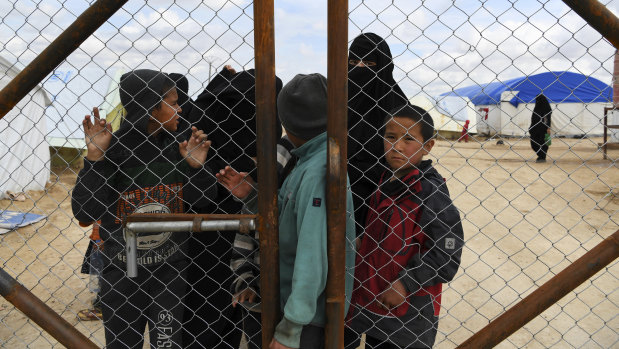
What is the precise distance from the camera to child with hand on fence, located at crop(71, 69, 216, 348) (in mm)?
1955

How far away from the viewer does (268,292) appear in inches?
59.1

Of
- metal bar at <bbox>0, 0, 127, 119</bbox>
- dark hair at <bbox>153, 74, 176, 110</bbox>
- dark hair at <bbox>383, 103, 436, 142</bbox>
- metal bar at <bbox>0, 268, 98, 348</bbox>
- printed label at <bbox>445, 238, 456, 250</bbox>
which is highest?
metal bar at <bbox>0, 0, 127, 119</bbox>

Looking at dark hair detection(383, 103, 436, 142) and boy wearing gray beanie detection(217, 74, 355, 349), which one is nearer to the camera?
boy wearing gray beanie detection(217, 74, 355, 349)

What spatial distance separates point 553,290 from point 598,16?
0.93m

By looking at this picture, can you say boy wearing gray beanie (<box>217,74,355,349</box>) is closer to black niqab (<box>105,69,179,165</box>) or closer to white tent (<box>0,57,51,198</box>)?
black niqab (<box>105,69,179,165</box>)

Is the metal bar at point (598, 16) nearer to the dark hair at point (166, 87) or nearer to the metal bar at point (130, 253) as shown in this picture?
the dark hair at point (166, 87)

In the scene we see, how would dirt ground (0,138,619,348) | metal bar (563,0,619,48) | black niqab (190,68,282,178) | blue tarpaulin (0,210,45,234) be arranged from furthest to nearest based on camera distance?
blue tarpaulin (0,210,45,234), dirt ground (0,138,619,348), black niqab (190,68,282,178), metal bar (563,0,619,48)

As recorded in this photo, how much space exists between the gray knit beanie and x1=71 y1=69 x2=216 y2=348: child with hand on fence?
0.51m

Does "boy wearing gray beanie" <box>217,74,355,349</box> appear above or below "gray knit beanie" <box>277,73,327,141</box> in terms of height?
below

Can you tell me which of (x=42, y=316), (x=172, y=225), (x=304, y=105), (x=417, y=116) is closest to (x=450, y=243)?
(x=417, y=116)

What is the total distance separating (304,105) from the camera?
1572 millimetres

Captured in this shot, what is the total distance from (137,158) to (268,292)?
0.89 meters

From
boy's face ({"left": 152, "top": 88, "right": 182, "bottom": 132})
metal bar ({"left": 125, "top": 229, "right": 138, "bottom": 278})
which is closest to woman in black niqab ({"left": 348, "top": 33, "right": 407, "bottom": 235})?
boy's face ({"left": 152, "top": 88, "right": 182, "bottom": 132})

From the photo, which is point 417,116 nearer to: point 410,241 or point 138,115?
point 410,241
